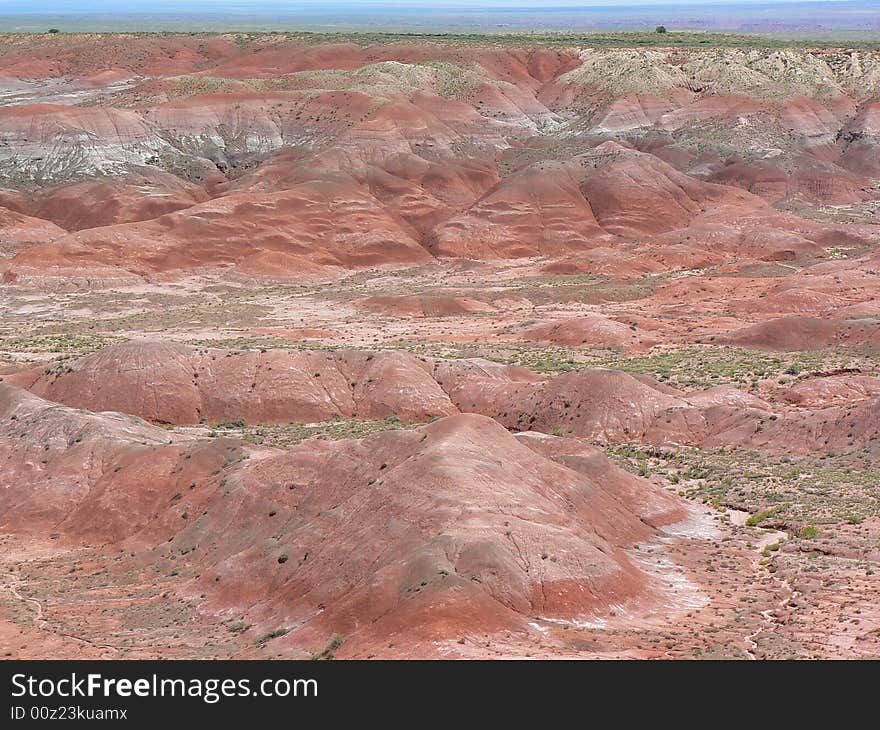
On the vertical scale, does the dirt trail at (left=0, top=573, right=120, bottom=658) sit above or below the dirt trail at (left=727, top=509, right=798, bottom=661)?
below

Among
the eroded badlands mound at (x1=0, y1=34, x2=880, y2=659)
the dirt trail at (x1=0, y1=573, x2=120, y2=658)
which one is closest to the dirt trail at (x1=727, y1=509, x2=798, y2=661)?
the eroded badlands mound at (x1=0, y1=34, x2=880, y2=659)

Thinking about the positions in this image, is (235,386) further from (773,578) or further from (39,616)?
(773,578)

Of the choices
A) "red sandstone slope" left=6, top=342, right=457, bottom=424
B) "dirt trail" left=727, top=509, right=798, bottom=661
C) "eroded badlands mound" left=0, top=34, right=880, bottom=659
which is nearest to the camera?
"dirt trail" left=727, top=509, right=798, bottom=661

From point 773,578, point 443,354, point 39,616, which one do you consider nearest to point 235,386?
point 443,354

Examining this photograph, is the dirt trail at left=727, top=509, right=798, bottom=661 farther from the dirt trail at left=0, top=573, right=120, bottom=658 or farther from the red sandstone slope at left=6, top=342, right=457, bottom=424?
the red sandstone slope at left=6, top=342, right=457, bottom=424

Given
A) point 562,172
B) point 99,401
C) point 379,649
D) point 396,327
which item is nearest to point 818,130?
point 562,172

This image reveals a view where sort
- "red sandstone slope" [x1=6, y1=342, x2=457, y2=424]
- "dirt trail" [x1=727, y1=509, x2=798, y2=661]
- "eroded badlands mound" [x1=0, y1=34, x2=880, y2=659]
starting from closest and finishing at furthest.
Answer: "dirt trail" [x1=727, y1=509, x2=798, y2=661] → "eroded badlands mound" [x1=0, y1=34, x2=880, y2=659] → "red sandstone slope" [x1=6, y1=342, x2=457, y2=424]

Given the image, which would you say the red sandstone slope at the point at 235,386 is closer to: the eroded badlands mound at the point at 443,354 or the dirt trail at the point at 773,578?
the eroded badlands mound at the point at 443,354

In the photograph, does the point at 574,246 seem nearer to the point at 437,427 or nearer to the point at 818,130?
the point at 818,130
